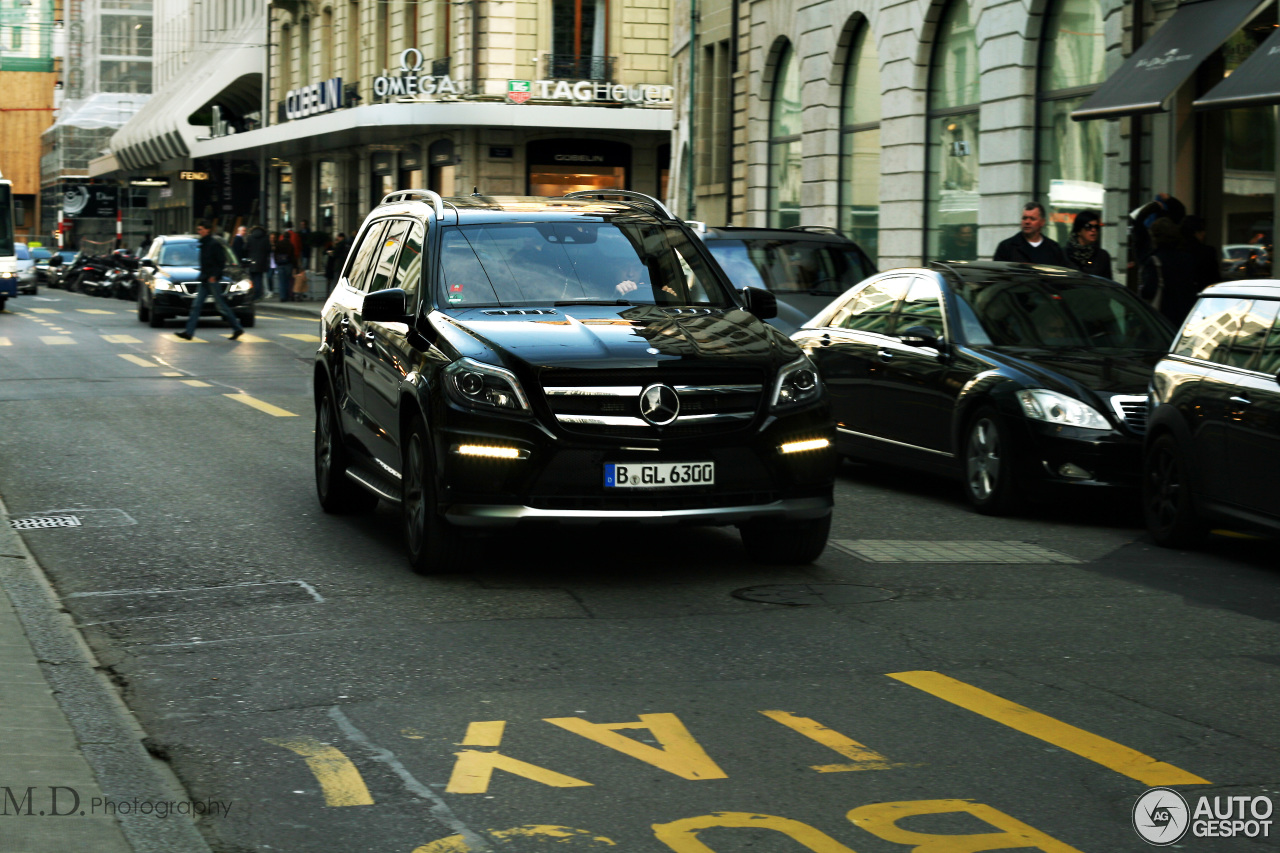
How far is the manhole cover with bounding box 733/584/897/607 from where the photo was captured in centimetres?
782

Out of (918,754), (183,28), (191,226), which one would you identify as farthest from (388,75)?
(918,754)

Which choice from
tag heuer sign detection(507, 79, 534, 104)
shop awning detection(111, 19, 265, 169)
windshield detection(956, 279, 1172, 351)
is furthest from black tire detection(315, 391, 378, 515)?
shop awning detection(111, 19, 265, 169)

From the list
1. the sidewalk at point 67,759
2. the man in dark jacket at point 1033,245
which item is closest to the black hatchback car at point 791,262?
the man in dark jacket at point 1033,245

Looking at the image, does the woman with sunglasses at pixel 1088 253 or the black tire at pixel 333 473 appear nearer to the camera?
the black tire at pixel 333 473

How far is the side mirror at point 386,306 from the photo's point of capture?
865cm

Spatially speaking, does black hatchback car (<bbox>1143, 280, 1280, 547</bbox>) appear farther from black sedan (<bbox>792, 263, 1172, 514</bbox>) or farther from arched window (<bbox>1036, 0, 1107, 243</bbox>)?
arched window (<bbox>1036, 0, 1107, 243</bbox>)

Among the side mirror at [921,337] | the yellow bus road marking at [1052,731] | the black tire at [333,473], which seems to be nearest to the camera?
the yellow bus road marking at [1052,731]

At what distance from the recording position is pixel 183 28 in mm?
80438

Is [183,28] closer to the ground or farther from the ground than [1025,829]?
farther from the ground

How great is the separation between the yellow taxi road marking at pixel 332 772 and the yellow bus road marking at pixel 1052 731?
206 centimetres

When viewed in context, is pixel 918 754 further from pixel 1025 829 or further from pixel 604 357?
pixel 604 357

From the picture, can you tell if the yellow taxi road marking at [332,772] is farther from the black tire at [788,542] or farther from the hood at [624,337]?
the black tire at [788,542]

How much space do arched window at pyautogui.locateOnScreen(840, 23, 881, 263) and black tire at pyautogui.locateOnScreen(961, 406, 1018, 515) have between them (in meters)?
16.5

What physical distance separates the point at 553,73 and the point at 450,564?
3906cm
